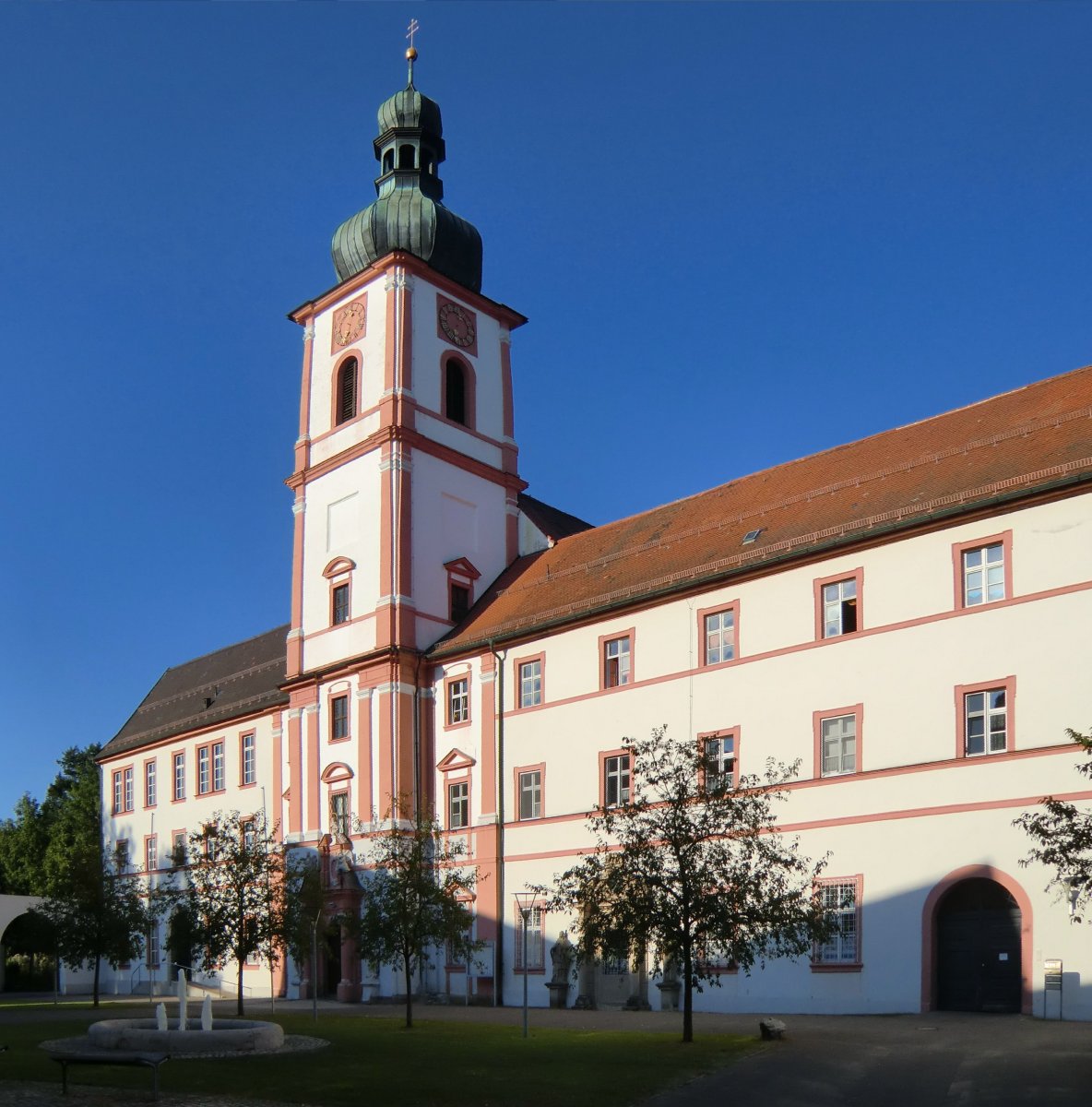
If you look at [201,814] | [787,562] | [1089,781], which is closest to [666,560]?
[787,562]

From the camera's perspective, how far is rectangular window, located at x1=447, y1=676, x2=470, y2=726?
41250 millimetres

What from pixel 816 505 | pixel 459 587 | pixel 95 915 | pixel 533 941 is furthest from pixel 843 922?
pixel 95 915

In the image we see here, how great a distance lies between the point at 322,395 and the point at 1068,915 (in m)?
29.9

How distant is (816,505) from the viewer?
113 ft

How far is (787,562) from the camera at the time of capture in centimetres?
3259

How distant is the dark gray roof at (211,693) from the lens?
51750mm

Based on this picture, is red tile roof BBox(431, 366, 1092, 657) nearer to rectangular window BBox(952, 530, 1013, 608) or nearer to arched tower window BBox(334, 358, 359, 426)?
rectangular window BBox(952, 530, 1013, 608)

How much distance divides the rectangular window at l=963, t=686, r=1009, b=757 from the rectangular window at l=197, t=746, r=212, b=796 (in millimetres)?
32120

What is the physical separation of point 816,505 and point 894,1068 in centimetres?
1725

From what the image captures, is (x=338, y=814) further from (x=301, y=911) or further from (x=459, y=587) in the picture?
(x=301, y=911)

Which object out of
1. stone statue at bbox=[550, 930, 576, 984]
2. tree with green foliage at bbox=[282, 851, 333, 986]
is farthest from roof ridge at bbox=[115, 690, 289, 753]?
stone statue at bbox=[550, 930, 576, 984]

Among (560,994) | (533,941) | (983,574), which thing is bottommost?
(560,994)

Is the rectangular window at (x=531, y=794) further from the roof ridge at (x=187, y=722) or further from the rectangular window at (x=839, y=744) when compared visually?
the roof ridge at (x=187, y=722)

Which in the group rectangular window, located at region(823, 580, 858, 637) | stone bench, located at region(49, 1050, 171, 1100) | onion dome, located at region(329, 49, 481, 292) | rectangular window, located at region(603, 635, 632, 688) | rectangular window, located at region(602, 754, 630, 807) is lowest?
stone bench, located at region(49, 1050, 171, 1100)
